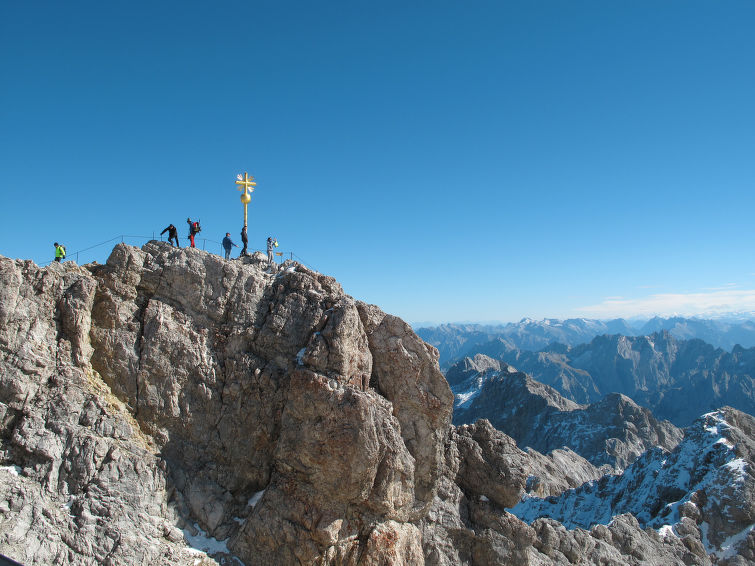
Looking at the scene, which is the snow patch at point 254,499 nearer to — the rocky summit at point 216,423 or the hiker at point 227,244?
the rocky summit at point 216,423

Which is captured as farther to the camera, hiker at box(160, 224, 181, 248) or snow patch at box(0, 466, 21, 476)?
hiker at box(160, 224, 181, 248)

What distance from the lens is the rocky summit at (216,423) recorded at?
2298cm

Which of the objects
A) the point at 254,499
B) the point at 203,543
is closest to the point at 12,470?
the point at 203,543

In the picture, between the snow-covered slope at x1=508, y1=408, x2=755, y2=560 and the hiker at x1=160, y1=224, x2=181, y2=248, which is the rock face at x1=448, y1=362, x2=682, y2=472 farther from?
the hiker at x1=160, y1=224, x2=181, y2=248

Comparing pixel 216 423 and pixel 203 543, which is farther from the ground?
pixel 216 423

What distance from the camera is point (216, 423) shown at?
28.4 metres

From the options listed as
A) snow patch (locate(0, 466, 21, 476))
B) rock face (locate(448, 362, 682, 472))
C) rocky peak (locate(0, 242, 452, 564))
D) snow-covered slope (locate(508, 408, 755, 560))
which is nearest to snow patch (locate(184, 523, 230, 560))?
rocky peak (locate(0, 242, 452, 564))

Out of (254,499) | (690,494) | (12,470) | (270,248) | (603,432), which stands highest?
(270,248)

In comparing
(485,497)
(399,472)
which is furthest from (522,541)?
(399,472)

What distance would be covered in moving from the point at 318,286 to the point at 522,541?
986 inches

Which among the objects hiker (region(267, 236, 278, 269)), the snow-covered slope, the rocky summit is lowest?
the snow-covered slope

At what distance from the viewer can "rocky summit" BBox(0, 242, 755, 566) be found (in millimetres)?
22984

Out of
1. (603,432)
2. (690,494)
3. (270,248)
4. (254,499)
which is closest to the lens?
(254,499)

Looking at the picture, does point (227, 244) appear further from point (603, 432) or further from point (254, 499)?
point (603, 432)
